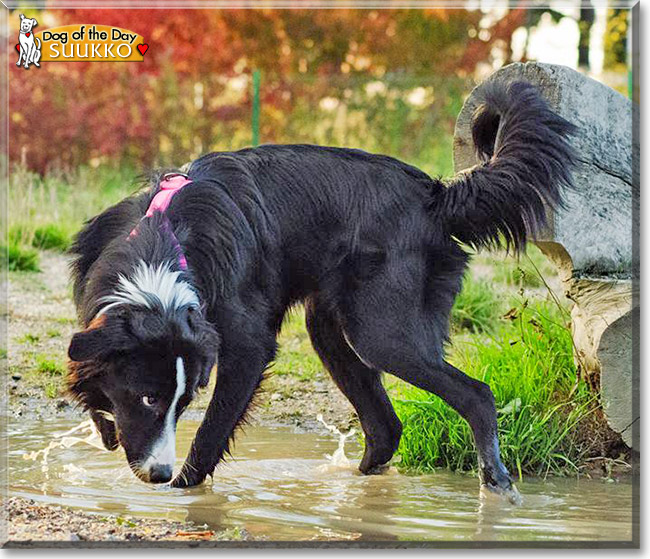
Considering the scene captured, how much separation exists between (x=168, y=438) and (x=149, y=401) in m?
0.16

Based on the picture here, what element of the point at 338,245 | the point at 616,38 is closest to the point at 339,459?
the point at 338,245

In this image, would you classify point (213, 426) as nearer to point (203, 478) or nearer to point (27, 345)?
point (203, 478)

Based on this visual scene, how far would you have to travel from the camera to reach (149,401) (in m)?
4.23

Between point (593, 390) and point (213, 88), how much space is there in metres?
7.68

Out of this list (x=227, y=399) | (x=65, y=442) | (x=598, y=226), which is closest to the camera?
(x=227, y=399)

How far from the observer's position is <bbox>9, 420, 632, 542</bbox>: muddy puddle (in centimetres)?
436

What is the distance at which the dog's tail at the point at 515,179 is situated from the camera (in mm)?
4953

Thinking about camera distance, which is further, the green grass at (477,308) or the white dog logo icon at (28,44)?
the green grass at (477,308)

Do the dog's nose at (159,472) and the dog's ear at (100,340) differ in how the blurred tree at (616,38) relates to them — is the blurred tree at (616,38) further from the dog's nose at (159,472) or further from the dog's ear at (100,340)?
the dog's nose at (159,472)

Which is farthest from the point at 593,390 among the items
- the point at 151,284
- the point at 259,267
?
the point at 151,284

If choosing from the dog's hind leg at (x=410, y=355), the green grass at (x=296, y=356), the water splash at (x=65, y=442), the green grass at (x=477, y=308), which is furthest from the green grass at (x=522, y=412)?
the green grass at (x=477, y=308)

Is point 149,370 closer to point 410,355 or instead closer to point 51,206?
point 410,355

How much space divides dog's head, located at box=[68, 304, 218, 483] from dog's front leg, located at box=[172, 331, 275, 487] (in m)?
0.42

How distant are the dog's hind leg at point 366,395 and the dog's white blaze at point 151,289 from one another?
42.3 inches
